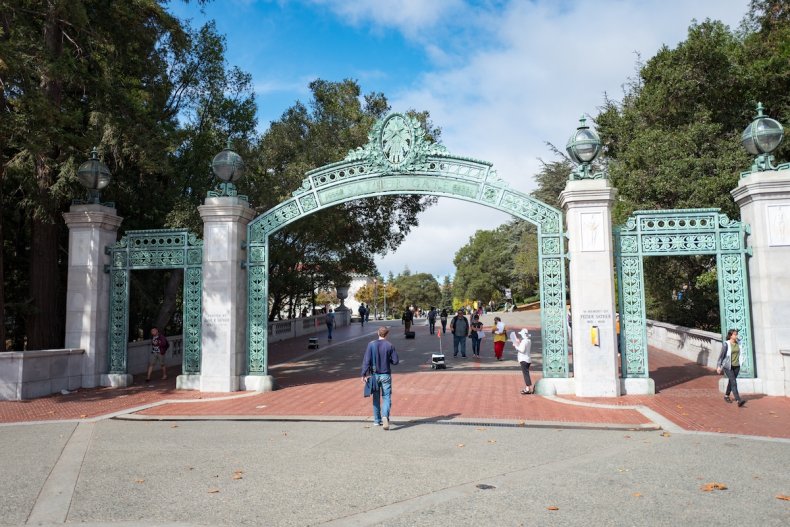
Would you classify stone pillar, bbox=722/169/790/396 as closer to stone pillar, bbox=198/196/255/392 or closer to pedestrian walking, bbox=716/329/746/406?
pedestrian walking, bbox=716/329/746/406

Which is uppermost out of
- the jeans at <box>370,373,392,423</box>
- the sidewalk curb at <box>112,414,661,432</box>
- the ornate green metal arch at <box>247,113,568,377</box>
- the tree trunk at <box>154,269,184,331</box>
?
the ornate green metal arch at <box>247,113,568,377</box>

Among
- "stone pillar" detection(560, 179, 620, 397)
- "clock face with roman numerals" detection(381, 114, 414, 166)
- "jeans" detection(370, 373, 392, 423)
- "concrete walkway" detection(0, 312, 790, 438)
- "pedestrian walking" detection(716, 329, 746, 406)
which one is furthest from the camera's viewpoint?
"clock face with roman numerals" detection(381, 114, 414, 166)

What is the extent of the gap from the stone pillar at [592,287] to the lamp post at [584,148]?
0.36 metres

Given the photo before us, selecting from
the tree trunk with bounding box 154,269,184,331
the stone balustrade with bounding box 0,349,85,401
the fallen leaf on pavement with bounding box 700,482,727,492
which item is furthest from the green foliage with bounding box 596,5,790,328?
the stone balustrade with bounding box 0,349,85,401

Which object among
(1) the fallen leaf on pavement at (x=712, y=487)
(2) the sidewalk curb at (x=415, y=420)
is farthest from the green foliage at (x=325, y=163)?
(1) the fallen leaf on pavement at (x=712, y=487)

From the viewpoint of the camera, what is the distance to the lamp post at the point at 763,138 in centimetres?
1133

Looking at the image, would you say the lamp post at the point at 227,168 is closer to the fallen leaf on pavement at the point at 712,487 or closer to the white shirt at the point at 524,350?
the white shirt at the point at 524,350

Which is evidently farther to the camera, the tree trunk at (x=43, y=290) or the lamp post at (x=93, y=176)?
the tree trunk at (x=43, y=290)

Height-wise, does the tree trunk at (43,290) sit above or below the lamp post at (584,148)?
below

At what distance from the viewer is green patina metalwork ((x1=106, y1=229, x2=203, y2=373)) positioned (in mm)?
13070

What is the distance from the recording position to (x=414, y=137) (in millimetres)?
12781

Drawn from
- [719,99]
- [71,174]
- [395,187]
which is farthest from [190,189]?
[719,99]

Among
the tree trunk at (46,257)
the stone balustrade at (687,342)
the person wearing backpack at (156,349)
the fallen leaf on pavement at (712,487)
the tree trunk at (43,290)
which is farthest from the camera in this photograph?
the stone balustrade at (687,342)

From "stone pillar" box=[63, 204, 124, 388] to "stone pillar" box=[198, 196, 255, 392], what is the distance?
91.0 inches
